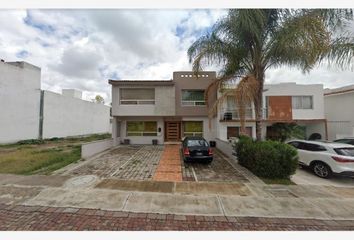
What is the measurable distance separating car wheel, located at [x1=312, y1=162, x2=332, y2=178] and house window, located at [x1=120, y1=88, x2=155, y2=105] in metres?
12.5

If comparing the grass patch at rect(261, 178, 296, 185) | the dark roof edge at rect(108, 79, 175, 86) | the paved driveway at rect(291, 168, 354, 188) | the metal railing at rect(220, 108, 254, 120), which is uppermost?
the dark roof edge at rect(108, 79, 175, 86)

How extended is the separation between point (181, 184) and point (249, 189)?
7.77ft

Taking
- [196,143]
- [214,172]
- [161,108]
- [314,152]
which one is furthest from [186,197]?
[161,108]

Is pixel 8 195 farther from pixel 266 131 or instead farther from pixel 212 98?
pixel 266 131

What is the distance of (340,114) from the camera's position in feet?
56.1

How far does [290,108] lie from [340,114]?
442 cm

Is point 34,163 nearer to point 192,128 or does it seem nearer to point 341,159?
point 192,128

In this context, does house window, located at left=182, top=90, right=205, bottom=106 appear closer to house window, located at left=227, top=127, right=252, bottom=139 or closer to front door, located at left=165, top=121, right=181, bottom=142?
front door, located at left=165, top=121, right=181, bottom=142

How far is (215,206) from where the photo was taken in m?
5.08

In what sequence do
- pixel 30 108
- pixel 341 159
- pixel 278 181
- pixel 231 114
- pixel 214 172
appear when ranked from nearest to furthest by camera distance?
1. pixel 278 181
2. pixel 341 159
3. pixel 214 172
4. pixel 231 114
5. pixel 30 108

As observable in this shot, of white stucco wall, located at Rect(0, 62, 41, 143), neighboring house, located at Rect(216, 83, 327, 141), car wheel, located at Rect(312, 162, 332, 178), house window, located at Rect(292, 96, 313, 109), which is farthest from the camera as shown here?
house window, located at Rect(292, 96, 313, 109)

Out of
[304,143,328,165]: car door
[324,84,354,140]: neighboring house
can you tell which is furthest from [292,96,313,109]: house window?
[304,143,328,165]: car door

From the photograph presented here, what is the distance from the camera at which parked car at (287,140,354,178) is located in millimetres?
7566

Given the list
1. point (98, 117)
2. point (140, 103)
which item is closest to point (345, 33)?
point (140, 103)
